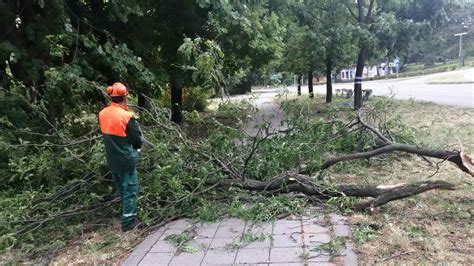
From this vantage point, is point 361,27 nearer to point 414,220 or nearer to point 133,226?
point 414,220

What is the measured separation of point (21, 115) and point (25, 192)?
1910 mm

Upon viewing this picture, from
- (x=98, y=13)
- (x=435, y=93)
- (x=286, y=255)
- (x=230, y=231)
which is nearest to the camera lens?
(x=286, y=255)

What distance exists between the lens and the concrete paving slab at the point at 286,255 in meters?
3.78

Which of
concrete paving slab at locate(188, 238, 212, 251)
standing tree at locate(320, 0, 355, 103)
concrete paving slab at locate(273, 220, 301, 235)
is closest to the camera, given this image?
concrete paving slab at locate(188, 238, 212, 251)

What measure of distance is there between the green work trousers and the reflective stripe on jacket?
0.38 feet

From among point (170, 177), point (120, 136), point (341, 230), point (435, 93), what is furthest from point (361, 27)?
point (120, 136)

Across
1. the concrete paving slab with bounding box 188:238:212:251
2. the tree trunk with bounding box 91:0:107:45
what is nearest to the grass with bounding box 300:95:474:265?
the concrete paving slab with bounding box 188:238:212:251

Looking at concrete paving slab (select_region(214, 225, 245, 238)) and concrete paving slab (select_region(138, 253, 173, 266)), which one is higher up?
concrete paving slab (select_region(214, 225, 245, 238))

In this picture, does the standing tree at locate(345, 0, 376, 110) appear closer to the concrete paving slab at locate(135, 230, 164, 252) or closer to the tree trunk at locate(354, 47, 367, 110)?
the tree trunk at locate(354, 47, 367, 110)

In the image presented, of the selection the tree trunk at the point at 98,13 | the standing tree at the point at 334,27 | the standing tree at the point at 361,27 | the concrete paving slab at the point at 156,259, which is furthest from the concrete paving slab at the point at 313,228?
the standing tree at the point at 334,27

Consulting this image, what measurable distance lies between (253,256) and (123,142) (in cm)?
182

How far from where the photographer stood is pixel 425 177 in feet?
20.0

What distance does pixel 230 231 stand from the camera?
4590 millimetres

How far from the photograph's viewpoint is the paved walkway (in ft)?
12.6
